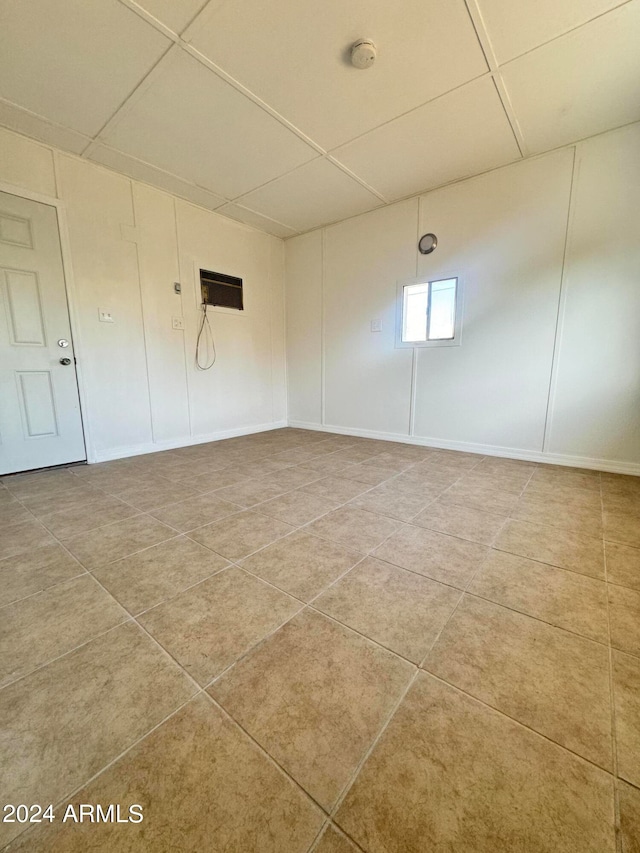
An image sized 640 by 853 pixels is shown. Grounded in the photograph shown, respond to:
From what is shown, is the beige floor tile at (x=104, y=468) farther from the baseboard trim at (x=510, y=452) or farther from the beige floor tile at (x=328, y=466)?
the baseboard trim at (x=510, y=452)

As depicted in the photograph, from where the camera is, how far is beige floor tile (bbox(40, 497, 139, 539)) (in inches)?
73.9

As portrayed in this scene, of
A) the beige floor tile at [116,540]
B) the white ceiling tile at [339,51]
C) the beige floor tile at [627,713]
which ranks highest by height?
the white ceiling tile at [339,51]

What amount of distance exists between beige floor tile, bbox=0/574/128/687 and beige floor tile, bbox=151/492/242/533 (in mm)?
563

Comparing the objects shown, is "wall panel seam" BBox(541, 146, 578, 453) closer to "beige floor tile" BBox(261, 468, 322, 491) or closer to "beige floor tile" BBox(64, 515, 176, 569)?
"beige floor tile" BBox(261, 468, 322, 491)

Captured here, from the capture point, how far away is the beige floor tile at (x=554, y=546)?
5.01 feet

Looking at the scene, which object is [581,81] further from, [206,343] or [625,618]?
[206,343]

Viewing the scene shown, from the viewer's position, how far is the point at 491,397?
131 inches

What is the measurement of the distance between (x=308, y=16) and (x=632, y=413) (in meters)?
3.49

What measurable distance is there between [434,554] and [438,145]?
320 centimetres

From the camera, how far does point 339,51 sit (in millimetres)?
1917

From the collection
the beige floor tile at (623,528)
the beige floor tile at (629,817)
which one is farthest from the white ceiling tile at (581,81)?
the beige floor tile at (629,817)

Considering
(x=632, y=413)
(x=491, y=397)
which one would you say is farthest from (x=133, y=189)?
(x=632, y=413)

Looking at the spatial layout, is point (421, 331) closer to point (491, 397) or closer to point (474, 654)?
point (491, 397)

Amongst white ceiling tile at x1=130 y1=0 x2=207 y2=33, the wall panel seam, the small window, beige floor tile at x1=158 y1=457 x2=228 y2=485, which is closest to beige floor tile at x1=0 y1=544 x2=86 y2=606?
beige floor tile at x1=158 y1=457 x2=228 y2=485
